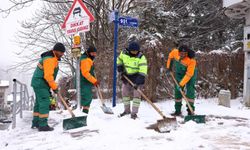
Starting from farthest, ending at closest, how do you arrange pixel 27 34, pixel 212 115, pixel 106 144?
pixel 27 34 < pixel 212 115 < pixel 106 144

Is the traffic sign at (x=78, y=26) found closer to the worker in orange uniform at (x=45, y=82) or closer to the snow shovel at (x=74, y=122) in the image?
the worker in orange uniform at (x=45, y=82)

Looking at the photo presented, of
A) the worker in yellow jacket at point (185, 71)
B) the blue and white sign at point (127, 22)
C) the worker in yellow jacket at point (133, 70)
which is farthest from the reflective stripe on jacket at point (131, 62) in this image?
the blue and white sign at point (127, 22)

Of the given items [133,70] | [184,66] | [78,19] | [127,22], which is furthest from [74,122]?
[127,22]

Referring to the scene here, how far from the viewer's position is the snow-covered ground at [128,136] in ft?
16.1

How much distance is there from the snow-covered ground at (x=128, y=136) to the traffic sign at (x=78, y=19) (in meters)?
1.99

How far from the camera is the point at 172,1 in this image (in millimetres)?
17453

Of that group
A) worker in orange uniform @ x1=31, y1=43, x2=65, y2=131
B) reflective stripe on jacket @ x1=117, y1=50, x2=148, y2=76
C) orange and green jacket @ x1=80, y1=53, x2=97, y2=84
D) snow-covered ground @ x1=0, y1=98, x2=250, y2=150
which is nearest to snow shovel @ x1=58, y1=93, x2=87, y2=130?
snow-covered ground @ x1=0, y1=98, x2=250, y2=150

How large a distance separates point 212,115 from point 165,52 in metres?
2.95

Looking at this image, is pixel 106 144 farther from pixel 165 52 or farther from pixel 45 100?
pixel 165 52

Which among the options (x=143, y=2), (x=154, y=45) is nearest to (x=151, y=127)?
(x=154, y=45)

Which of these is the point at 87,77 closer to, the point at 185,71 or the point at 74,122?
the point at 74,122

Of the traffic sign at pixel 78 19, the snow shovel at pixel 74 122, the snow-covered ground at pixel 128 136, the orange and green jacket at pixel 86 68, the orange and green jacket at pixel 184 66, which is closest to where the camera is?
the snow-covered ground at pixel 128 136

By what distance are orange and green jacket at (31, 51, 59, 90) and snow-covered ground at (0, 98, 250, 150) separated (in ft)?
3.04

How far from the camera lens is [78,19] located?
7.09 metres
